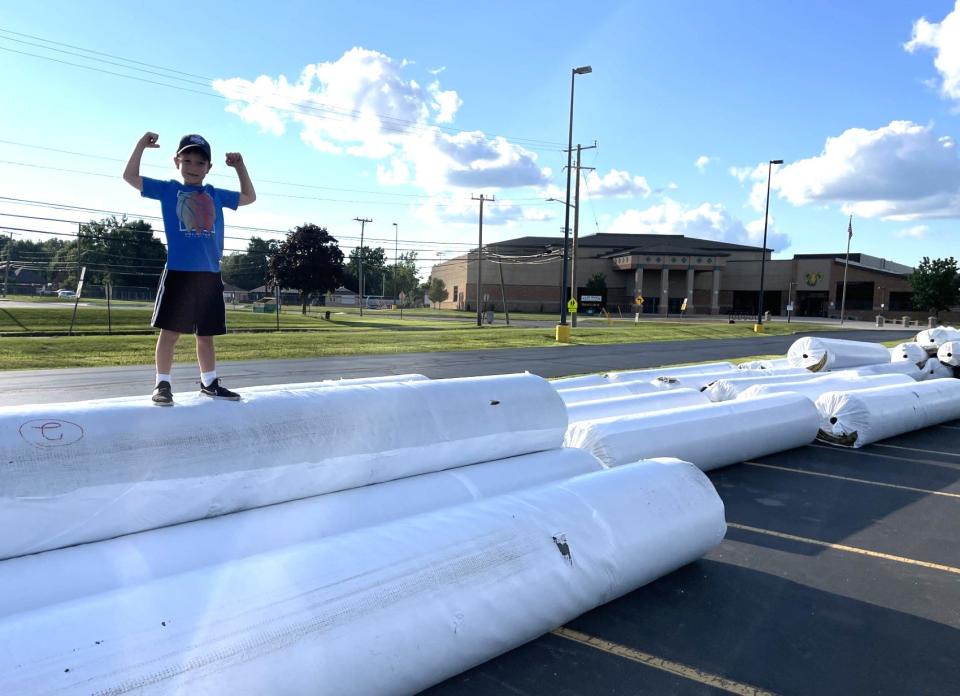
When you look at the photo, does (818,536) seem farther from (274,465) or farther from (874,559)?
(274,465)

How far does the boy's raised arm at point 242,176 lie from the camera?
396 cm

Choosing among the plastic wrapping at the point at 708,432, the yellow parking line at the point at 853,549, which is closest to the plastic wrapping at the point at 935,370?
the plastic wrapping at the point at 708,432

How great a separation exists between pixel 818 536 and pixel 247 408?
13.3ft

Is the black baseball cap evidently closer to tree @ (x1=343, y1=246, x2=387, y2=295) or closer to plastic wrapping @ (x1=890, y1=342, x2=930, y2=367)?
plastic wrapping @ (x1=890, y1=342, x2=930, y2=367)

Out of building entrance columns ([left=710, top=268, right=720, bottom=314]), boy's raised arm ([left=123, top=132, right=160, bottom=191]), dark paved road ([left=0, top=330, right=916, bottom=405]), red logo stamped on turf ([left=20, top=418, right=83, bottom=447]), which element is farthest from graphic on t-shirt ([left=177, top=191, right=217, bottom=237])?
building entrance columns ([left=710, top=268, right=720, bottom=314])

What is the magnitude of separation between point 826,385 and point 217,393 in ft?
26.9

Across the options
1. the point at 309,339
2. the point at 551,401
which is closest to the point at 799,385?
the point at 551,401

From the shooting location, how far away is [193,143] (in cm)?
363

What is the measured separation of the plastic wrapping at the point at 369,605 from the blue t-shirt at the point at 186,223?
6.02ft

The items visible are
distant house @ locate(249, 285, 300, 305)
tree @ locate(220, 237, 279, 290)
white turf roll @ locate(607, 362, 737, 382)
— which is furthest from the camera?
tree @ locate(220, 237, 279, 290)


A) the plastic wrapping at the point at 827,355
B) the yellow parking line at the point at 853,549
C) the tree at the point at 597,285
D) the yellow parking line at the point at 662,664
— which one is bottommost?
the yellow parking line at the point at 662,664

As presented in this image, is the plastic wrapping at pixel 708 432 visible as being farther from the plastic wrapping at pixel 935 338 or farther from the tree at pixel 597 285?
the tree at pixel 597 285

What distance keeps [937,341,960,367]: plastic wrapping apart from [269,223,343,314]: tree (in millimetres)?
41917

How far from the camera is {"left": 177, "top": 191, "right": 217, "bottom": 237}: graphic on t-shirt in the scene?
3604mm
